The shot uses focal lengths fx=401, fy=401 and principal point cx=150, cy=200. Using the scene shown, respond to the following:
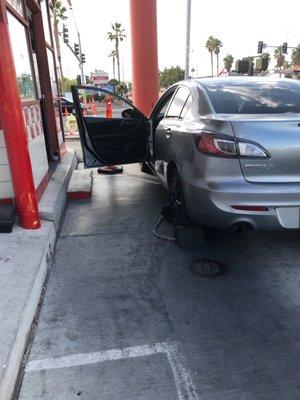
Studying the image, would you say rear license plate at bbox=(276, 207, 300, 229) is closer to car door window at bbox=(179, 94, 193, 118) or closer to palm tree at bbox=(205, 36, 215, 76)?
car door window at bbox=(179, 94, 193, 118)

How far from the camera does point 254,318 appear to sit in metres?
3.01

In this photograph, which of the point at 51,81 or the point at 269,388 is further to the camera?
the point at 51,81

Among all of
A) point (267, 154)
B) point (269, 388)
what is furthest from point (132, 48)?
point (269, 388)

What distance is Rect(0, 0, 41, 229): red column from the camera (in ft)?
12.3

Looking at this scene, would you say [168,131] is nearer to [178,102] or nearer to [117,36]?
[178,102]

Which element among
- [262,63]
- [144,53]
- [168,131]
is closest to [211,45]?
[144,53]

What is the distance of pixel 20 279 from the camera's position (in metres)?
3.21

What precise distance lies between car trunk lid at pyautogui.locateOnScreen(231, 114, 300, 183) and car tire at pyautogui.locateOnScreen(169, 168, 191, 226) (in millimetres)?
902

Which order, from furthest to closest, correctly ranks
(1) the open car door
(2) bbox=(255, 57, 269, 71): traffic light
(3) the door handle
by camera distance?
(2) bbox=(255, 57, 269, 71): traffic light, (1) the open car door, (3) the door handle

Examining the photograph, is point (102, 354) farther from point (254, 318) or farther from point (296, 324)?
point (296, 324)

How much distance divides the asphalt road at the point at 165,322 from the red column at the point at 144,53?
7.17 meters

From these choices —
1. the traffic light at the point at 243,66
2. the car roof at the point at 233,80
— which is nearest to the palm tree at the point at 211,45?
the traffic light at the point at 243,66

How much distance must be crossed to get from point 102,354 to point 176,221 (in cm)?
206

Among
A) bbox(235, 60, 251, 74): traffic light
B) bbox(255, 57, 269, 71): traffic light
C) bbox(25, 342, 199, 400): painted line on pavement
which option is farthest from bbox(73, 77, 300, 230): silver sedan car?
bbox(235, 60, 251, 74): traffic light
